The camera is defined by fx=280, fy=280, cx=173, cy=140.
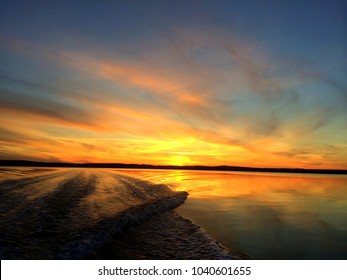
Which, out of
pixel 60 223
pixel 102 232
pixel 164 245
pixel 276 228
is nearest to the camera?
pixel 164 245

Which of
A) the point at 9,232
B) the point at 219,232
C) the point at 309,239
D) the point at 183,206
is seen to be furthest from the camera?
the point at 183,206

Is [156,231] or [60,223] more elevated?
[60,223]

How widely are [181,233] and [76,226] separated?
3.98 m

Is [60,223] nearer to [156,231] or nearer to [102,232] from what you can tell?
[102,232]

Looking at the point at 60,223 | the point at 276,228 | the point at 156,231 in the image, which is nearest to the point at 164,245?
the point at 156,231

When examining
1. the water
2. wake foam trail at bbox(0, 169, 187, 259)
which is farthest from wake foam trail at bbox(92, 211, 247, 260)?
wake foam trail at bbox(0, 169, 187, 259)

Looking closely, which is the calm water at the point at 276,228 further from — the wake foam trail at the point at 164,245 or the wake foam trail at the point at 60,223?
the wake foam trail at the point at 60,223

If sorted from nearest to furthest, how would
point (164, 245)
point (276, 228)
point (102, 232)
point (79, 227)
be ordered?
1. point (164, 245)
2. point (102, 232)
3. point (79, 227)
4. point (276, 228)

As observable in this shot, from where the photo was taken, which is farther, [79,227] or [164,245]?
[79,227]

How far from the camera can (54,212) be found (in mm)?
12938

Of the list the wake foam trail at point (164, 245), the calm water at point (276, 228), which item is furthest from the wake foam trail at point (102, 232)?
the calm water at point (276, 228)

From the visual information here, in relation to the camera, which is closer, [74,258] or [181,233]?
[74,258]
